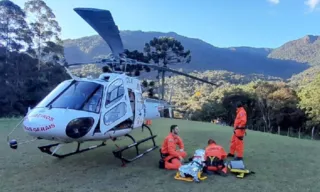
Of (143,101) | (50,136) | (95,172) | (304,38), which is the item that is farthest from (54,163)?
(304,38)

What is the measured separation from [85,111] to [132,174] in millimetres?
1701

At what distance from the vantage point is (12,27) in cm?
3441

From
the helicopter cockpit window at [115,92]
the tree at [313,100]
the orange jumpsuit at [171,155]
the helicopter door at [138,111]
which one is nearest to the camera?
the helicopter cockpit window at [115,92]

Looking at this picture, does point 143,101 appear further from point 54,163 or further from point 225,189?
point 225,189

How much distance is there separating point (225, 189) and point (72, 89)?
3707 mm

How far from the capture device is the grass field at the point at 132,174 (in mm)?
5770

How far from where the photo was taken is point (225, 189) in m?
5.65

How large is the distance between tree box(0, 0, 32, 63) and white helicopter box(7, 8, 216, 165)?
29934mm

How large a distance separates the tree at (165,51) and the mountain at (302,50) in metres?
94.7

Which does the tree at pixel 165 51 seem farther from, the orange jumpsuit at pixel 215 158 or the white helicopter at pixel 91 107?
the orange jumpsuit at pixel 215 158

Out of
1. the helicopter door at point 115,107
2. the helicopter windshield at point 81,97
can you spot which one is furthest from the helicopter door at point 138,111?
the helicopter windshield at point 81,97

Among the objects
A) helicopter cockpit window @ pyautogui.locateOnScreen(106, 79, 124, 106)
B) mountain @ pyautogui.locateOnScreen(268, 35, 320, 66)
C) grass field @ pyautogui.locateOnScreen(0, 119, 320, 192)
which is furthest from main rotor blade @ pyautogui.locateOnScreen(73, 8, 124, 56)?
mountain @ pyautogui.locateOnScreen(268, 35, 320, 66)

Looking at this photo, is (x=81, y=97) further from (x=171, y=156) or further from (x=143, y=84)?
(x=143, y=84)

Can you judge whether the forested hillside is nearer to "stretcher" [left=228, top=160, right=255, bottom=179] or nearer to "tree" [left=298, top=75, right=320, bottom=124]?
"tree" [left=298, top=75, right=320, bottom=124]
